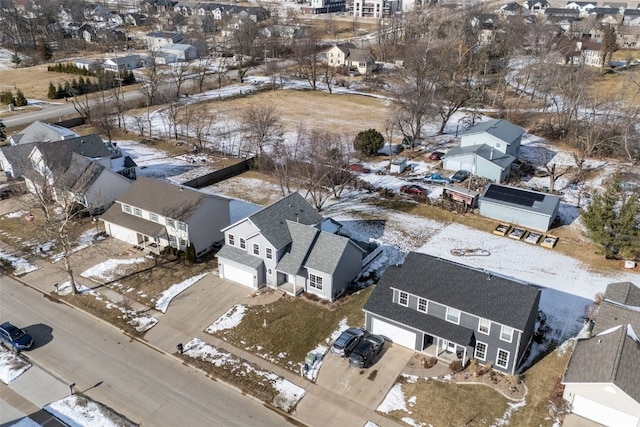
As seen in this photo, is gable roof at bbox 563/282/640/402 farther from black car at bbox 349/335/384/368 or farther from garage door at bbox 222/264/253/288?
garage door at bbox 222/264/253/288

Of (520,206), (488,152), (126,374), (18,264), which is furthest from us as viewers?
(488,152)

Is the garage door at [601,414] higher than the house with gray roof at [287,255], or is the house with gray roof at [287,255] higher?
the house with gray roof at [287,255]

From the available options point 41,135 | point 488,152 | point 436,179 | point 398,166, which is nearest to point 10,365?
point 41,135

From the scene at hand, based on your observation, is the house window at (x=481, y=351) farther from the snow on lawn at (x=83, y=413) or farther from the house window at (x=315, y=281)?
the snow on lawn at (x=83, y=413)

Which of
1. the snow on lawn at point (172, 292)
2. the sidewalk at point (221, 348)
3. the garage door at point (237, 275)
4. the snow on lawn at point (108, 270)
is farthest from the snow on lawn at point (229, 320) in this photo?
the snow on lawn at point (108, 270)

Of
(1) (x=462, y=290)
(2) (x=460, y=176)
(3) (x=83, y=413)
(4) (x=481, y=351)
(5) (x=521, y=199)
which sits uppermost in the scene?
(1) (x=462, y=290)

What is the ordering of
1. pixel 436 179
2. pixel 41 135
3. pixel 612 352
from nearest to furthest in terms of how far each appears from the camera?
1. pixel 612 352
2. pixel 436 179
3. pixel 41 135

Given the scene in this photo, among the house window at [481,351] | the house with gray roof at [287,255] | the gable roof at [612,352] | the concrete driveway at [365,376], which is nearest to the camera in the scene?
the gable roof at [612,352]

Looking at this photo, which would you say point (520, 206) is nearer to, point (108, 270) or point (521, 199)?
point (521, 199)
